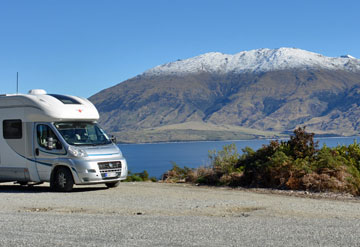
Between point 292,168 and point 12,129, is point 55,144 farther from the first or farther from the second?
point 292,168

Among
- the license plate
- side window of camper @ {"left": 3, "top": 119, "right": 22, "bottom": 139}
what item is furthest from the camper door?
the license plate

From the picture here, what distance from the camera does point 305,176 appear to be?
15000 mm

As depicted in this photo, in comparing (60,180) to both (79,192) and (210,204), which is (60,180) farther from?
(210,204)

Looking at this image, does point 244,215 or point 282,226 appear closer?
point 282,226

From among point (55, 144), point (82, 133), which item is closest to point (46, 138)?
point (55, 144)

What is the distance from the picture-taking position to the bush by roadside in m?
14.7

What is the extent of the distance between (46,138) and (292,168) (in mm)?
6940

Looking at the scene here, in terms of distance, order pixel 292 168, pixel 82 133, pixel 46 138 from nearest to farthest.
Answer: pixel 292 168
pixel 46 138
pixel 82 133

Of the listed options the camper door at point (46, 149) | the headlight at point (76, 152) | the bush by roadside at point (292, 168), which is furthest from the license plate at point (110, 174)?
the bush by roadside at point (292, 168)

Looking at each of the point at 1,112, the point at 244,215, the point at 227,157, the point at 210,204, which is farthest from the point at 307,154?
the point at 1,112

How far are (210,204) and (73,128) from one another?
5.30 metres

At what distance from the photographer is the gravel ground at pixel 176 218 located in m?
8.04

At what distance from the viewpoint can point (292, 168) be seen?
15.5 meters

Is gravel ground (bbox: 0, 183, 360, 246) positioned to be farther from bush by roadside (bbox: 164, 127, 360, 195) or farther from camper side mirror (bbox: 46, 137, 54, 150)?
camper side mirror (bbox: 46, 137, 54, 150)
